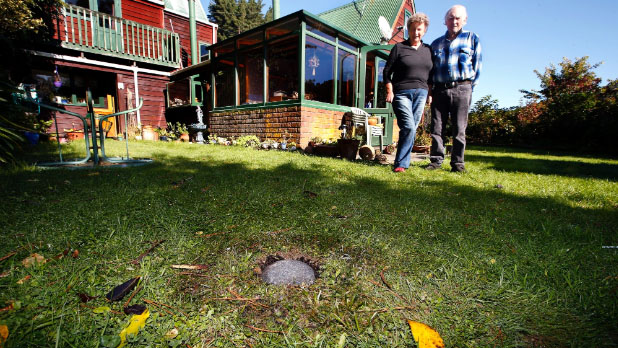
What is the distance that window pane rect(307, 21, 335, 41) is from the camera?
7168 millimetres

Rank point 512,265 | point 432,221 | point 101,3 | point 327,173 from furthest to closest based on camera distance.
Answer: point 101,3 → point 327,173 → point 432,221 → point 512,265

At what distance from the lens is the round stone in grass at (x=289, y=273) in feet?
4.00

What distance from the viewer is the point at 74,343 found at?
2.75ft

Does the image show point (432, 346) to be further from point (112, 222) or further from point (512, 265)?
point (112, 222)

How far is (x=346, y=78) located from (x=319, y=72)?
3.10 feet

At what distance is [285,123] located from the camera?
7258mm

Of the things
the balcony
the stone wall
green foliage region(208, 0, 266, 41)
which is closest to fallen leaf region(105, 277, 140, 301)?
the stone wall

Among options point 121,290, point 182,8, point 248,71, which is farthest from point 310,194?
point 182,8

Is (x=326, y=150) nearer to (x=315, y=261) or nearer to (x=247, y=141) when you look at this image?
(x=247, y=141)

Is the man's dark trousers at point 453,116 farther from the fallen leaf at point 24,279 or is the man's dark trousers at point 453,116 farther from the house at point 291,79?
the fallen leaf at point 24,279

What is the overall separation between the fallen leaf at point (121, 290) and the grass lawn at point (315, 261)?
28mm

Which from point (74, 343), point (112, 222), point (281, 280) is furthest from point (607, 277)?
point (112, 222)

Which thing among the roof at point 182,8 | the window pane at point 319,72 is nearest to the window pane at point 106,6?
the roof at point 182,8

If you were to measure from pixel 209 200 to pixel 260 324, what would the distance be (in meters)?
1.51
